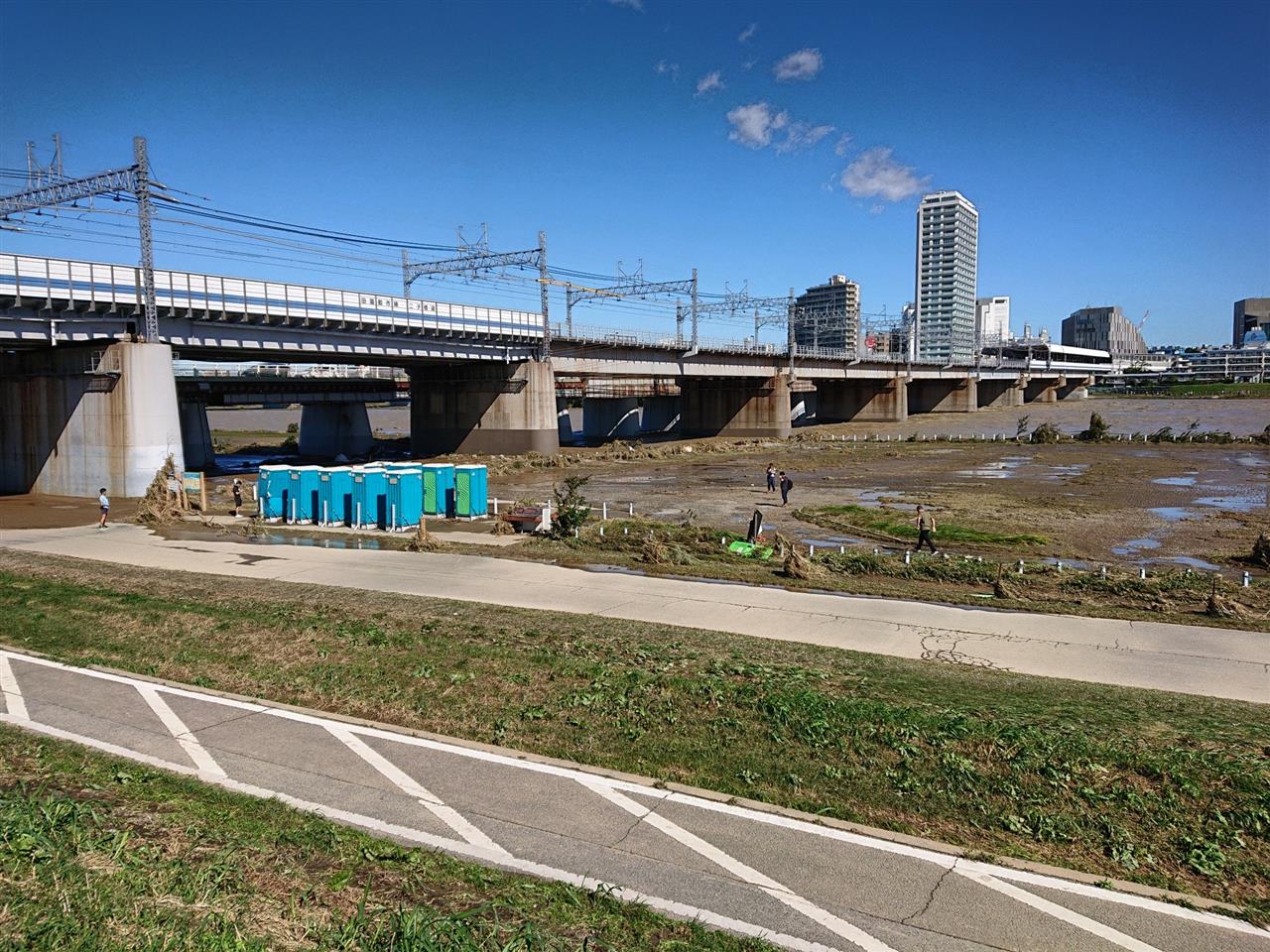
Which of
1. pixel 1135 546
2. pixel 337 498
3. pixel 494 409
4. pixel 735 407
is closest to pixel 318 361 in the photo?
pixel 494 409

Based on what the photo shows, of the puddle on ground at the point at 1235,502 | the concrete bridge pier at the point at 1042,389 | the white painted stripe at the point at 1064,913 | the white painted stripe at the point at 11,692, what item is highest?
the concrete bridge pier at the point at 1042,389

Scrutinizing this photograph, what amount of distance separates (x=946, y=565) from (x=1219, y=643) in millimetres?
6674

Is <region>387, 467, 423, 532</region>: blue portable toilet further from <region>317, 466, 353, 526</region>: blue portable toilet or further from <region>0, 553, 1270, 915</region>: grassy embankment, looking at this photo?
<region>0, 553, 1270, 915</region>: grassy embankment

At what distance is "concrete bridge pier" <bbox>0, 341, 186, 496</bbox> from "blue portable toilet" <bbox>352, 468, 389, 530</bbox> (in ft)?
48.0

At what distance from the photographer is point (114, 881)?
18.2 ft

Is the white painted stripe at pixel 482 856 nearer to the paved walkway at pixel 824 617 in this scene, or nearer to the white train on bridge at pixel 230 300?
the paved walkway at pixel 824 617

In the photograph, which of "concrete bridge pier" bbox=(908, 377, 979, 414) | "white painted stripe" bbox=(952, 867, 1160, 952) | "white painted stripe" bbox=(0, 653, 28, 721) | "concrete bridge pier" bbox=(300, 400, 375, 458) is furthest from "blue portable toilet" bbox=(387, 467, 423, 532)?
"concrete bridge pier" bbox=(908, 377, 979, 414)

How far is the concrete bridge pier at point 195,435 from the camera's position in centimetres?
6438

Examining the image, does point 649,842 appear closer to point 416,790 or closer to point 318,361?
point 416,790

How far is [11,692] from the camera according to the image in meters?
10.6

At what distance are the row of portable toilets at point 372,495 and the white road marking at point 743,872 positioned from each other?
21.6 m

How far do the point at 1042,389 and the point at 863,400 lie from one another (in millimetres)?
75822

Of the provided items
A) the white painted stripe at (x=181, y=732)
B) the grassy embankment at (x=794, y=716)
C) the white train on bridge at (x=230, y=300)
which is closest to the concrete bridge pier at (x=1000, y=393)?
the white train on bridge at (x=230, y=300)

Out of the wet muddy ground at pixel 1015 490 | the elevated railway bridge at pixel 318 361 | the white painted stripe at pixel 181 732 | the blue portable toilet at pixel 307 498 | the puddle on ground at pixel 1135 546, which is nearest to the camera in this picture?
the white painted stripe at pixel 181 732
